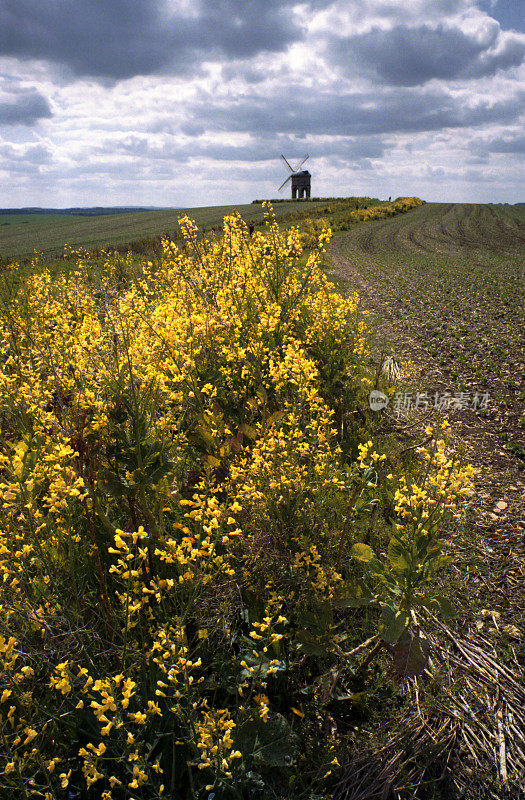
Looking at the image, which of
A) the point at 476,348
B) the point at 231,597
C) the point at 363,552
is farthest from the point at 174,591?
the point at 476,348

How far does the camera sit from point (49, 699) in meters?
1.99

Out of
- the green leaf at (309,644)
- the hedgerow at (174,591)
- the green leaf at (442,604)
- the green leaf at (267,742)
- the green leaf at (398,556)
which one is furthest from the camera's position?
the green leaf at (309,644)

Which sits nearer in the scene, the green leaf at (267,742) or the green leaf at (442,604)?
the green leaf at (267,742)

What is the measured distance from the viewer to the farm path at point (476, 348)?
382 cm

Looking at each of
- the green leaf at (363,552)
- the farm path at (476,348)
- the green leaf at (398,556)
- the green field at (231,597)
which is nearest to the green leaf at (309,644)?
the green field at (231,597)

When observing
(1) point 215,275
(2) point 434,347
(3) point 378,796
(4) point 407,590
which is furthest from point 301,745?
(2) point 434,347

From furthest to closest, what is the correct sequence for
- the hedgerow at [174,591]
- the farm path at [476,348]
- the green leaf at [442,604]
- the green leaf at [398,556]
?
the farm path at [476,348] → the green leaf at [398,556] → the green leaf at [442,604] → the hedgerow at [174,591]

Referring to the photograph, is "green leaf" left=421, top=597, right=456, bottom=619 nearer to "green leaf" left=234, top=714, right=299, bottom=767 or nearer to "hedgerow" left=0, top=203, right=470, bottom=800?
"hedgerow" left=0, top=203, right=470, bottom=800

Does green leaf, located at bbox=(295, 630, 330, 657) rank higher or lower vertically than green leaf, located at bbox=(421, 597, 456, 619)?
lower

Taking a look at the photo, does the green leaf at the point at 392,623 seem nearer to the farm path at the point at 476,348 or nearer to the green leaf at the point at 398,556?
the green leaf at the point at 398,556

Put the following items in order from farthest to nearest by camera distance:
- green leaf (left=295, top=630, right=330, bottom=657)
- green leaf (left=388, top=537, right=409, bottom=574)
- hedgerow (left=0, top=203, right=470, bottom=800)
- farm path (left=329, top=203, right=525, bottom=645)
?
farm path (left=329, top=203, right=525, bottom=645) → green leaf (left=295, top=630, right=330, bottom=657) → green leaf (left=388, top=537, right=409, bottom=574) → hedgerow (left=0, top=203, right=470, bottom=800)

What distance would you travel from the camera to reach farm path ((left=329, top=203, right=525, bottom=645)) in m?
3.82

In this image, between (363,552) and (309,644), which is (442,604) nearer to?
(363,552)

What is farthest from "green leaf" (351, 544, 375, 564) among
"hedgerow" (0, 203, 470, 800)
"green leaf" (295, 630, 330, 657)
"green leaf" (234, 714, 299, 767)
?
"green leaf" (234, 714, 299, 767)
